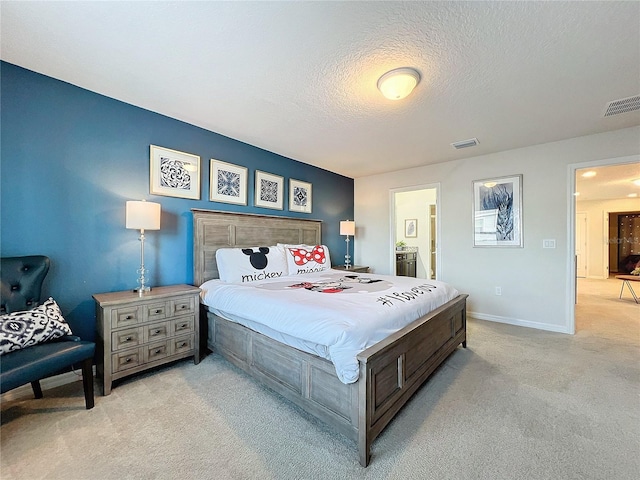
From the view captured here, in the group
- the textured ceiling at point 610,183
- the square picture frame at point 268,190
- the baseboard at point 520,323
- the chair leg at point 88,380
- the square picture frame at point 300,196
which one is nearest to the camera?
the chair leg at point 88,380

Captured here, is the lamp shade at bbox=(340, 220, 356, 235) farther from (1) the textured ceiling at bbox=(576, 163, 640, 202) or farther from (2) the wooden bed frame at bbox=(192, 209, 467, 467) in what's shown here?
(1) the textured ceiling at bbox=(576, 163, 640, 202)

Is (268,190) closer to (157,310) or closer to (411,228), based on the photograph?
(157,310)

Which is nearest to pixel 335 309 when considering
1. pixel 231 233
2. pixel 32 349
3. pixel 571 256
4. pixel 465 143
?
pixel 32 349

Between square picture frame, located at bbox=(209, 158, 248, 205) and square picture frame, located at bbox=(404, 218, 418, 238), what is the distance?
4.96 m

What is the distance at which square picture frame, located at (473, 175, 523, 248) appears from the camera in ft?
12.7

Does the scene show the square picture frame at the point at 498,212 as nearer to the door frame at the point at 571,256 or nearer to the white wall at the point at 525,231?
the white wall at the point at 525,231

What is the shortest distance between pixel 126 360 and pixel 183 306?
0.58 meters

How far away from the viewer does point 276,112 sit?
278 cm

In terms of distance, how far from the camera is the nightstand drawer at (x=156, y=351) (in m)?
2.32

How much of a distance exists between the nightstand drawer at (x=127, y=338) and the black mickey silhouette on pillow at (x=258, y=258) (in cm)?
125

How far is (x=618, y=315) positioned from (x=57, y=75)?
7702 millimetres

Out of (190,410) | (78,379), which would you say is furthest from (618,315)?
(78,379)

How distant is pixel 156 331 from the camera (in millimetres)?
2371

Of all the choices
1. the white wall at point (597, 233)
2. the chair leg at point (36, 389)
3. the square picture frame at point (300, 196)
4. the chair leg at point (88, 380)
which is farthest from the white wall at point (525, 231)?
the white wall at point (597, 233)
